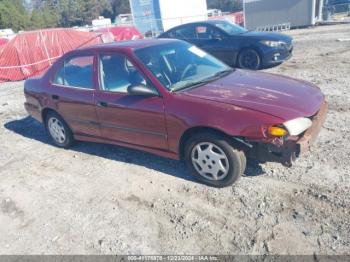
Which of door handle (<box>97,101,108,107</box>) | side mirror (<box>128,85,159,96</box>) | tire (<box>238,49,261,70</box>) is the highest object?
side mirror (<box>128,85,159,96</box>)

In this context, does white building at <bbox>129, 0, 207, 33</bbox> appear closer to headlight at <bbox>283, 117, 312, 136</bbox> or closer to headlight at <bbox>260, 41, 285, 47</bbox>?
headlight at <bbox>260, 41, 285, 47</bbox>

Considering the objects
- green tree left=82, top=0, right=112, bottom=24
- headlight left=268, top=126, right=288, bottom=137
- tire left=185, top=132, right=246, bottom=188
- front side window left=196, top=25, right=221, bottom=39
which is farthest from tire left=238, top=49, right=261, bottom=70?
green tree left=82, top=0, right=112, bottom=24

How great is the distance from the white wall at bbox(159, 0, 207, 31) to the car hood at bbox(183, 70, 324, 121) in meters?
21.8

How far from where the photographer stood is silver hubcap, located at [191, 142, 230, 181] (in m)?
3.75

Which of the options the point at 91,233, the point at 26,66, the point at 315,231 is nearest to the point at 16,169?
the point at 91,233

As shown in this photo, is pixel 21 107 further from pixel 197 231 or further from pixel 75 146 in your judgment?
pixel 197 231

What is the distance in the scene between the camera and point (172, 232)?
3338 mm

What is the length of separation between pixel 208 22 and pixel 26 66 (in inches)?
300

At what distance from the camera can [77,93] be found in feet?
16.3

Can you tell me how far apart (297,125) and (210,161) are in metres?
1.01

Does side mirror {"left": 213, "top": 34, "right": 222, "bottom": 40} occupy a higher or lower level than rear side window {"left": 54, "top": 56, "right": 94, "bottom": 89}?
lower

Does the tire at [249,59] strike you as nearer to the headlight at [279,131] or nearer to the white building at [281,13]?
the headlight at [279,131]

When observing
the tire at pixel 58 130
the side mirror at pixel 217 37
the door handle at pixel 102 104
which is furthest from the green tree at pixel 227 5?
the door handle at pixel 102 104

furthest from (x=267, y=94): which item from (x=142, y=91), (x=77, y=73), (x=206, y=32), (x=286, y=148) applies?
(x=206, y=32)
